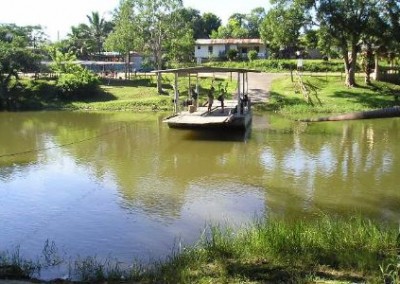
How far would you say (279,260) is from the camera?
7520mm

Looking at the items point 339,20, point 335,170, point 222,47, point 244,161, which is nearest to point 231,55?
point 222,47

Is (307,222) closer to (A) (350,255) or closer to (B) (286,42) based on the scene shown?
(A) (350,255)

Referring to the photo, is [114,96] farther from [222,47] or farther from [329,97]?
[222,47]

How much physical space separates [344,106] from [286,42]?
6845mm

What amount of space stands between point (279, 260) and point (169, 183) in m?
7.63

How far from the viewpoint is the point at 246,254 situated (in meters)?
7.86

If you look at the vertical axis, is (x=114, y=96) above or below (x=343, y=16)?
below

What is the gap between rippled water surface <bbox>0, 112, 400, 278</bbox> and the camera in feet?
34.6

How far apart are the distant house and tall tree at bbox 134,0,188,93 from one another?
26867 mm

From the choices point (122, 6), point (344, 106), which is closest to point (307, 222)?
point (344, 106)

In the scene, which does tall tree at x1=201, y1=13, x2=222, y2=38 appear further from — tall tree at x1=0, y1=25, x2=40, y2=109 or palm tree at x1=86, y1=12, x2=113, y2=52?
tall tree at x1=0, y1=25, x2=40, y2=109

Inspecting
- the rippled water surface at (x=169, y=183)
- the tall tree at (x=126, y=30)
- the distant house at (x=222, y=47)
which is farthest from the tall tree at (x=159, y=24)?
the distant house at (x=222, y=47)

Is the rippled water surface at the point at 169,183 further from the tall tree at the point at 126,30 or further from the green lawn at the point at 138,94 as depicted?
the tall tree at the point at 126,30

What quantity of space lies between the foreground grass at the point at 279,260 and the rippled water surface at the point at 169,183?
131cm
